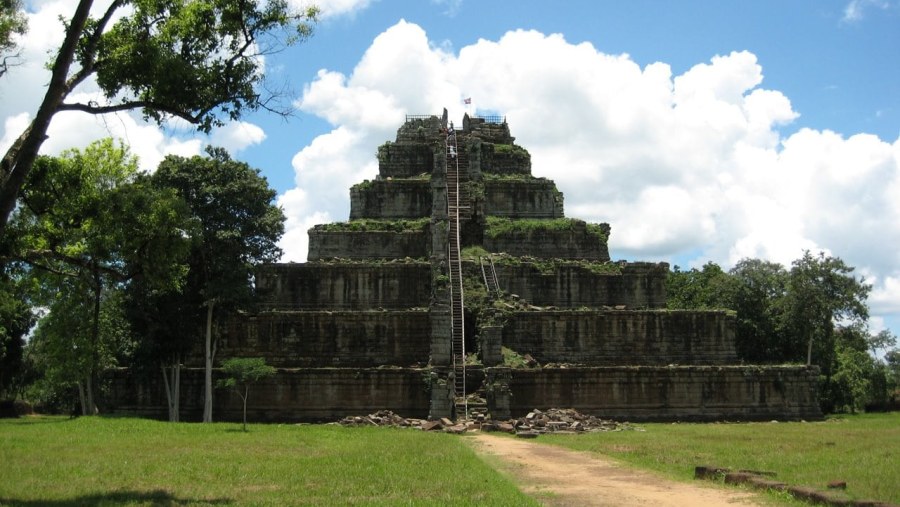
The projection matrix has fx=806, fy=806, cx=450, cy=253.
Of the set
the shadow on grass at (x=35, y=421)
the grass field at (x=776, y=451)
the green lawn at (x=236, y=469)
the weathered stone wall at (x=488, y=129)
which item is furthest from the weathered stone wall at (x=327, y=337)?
the weathered stone wall at (x=488, y=129)

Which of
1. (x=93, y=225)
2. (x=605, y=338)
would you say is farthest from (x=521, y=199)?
(x=93, y=225)

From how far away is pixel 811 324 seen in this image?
130 feet

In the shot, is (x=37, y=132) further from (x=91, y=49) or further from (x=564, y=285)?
(x=564, y=285)

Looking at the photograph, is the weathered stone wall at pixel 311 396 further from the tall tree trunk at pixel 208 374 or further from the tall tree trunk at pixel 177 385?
the tall tree trunk at pixel 208 374

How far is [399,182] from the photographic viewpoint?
39938 millimetres

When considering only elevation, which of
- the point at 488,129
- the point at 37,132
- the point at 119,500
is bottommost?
the point at 119,500

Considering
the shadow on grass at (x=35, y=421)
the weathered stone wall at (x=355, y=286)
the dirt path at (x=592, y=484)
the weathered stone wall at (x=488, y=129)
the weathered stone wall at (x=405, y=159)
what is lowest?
the shadow on grass at (x=35, y=421)

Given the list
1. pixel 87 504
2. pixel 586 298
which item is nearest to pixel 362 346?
pixel 586 298

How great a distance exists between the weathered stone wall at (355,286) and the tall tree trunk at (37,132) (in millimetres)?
21853

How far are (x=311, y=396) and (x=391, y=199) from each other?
13.5m

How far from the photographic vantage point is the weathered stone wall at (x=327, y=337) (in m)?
30.7

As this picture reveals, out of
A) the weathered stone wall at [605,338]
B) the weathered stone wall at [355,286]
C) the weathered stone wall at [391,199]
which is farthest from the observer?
the weathered stone wall at [391,199]

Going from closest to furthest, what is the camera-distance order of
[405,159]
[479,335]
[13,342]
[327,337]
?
[479,335] < [327,337] < [13,342] < [405,159]

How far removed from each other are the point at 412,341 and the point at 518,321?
4.24m
